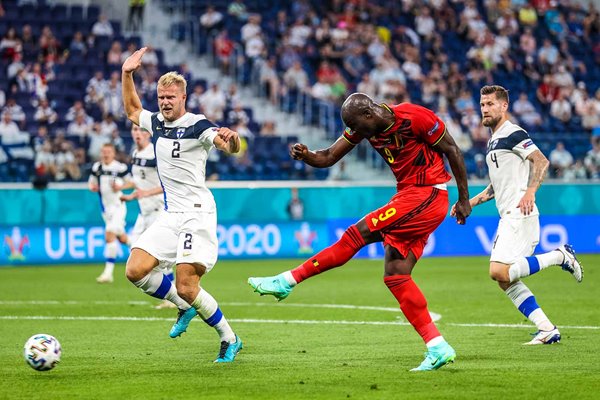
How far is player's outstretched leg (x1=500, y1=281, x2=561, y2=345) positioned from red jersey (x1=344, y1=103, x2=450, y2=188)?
2325 millimetres

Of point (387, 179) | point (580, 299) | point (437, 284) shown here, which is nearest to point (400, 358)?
point (580, 299)

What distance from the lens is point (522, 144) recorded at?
36.5 ft

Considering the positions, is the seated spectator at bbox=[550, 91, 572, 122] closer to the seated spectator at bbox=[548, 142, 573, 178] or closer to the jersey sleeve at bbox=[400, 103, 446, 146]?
the seated spectator at bbox=[548, 142, 573, 178]

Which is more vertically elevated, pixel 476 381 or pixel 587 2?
pixel 587 2

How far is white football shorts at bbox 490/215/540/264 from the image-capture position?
11.3 m

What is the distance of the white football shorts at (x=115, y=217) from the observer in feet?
67.0

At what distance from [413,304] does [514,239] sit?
2626mm

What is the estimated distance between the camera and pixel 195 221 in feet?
33.0

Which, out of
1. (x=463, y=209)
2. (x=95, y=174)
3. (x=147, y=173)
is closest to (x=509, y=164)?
(x=463, y=209)

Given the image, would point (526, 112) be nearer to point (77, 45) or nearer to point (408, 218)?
point (77, 45)

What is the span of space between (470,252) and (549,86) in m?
10.3

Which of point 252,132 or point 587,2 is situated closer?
point 252,132

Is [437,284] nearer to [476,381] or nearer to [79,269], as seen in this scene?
[79,269]

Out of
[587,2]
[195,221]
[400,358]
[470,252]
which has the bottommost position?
[470,252]
